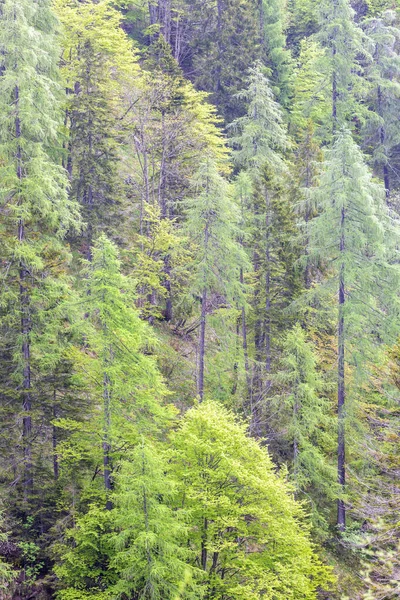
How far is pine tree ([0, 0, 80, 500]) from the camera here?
17.7 meters

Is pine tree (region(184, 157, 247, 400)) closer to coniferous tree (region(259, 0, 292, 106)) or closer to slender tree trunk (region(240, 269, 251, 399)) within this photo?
slender tree trunk (region(240, 269, 251, 399))

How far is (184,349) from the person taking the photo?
1165 inches

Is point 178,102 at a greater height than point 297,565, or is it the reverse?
point 178,102

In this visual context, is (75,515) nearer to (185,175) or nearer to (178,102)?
(185,175)

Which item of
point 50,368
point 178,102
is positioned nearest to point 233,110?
point 178,102

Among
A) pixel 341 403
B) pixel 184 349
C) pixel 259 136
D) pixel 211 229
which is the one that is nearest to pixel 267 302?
pixel 211 229

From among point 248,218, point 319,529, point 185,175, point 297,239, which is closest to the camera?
point 319,529

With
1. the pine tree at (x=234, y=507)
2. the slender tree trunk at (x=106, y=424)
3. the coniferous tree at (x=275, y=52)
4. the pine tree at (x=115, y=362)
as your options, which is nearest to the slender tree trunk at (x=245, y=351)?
the pine tree at (x=115, y=362)

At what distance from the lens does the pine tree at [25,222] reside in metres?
17.7

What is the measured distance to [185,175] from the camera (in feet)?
101

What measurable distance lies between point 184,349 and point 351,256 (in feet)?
34.2

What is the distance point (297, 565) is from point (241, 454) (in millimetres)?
3258

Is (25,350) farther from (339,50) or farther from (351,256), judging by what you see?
(339,50)

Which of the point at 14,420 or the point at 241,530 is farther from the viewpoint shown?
the point at 14,420
